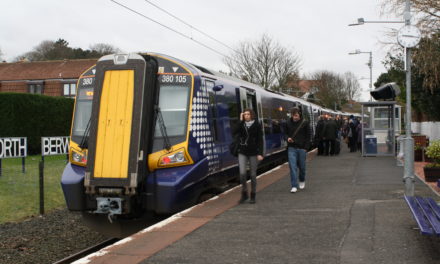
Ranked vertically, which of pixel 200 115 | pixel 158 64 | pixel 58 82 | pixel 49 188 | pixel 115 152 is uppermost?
pixel 58 82

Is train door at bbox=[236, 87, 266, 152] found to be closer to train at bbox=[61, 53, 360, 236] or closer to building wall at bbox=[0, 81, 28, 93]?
train at bbox=[61, 53, 360, 236]

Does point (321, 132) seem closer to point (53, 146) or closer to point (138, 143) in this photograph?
point (53, 146)

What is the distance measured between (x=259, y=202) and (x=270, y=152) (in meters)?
6.54

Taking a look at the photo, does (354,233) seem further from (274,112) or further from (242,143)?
(274,112)

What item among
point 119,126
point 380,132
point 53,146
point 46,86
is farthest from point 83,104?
point 46,86

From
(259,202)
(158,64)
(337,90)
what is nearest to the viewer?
(158,64)

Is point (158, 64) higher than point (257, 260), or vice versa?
point (158, 64)

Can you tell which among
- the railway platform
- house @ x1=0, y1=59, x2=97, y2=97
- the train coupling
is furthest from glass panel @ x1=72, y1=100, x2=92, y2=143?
house @ x1=0, y1=59, x2=97, y2=97

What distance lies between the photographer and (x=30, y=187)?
43.3ft

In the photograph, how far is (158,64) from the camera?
852 cm

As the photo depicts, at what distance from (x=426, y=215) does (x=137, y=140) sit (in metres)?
4.13

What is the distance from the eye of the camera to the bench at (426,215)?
4.87 m

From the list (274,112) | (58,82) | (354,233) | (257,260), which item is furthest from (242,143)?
(58,82)

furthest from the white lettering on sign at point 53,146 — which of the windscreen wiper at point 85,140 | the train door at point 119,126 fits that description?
the train door at point 119,126
